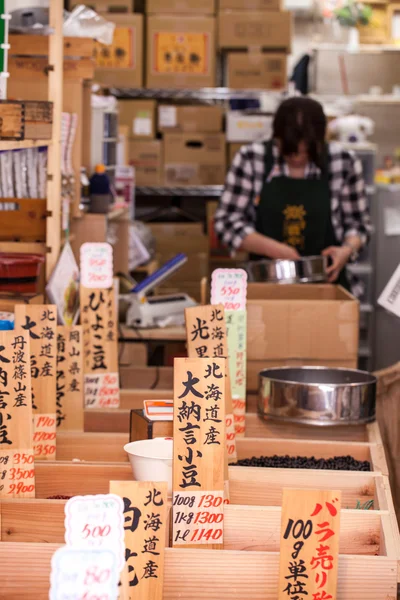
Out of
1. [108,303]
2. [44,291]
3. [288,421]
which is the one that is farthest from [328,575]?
[44,291]

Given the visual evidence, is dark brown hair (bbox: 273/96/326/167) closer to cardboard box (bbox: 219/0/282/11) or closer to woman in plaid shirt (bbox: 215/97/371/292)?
woman in plaid shirt (bbox: 215/97/371/292)

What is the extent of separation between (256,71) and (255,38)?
247 millimetres

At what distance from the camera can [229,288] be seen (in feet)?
7.34

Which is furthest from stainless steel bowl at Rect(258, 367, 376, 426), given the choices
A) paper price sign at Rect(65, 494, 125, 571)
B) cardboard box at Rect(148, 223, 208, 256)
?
cardboard box at Rect(148, 223, 208, 256)

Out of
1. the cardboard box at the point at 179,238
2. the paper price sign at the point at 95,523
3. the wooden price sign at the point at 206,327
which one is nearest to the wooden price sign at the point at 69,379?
the wooden price sign at the point at 206,327

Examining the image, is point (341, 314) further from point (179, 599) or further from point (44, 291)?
point (179, 599)

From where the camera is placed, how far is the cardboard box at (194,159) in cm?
637

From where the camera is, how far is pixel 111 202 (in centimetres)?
409

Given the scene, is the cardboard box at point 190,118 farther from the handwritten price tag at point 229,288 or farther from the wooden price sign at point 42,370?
the wooden price sign at point 42,370

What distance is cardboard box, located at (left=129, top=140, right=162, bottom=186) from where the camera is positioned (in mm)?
6395

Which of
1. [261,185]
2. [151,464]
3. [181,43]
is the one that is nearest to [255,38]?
[181,43]

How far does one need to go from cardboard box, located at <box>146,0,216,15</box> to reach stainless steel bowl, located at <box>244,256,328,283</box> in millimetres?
3584

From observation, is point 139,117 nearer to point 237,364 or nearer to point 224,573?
point 237,364

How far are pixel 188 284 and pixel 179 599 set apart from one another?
190 inches
